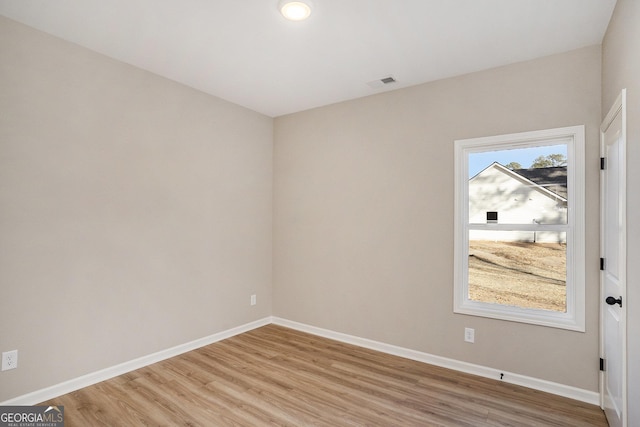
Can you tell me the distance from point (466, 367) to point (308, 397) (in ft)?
5.02

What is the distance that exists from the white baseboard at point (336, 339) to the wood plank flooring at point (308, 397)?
2.8 inches

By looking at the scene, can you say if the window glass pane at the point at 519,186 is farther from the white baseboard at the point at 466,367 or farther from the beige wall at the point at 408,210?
the white baseboard at the point at 466,367

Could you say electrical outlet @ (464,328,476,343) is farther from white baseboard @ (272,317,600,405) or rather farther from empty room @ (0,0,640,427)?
white baseboard @ (272,317,600,405)

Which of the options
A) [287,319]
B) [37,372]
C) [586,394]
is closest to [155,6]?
[37,372]

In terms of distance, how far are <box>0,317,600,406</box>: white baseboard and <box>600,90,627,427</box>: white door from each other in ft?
1.04

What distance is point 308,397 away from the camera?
8.95 feet

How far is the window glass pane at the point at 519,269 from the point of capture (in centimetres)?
290

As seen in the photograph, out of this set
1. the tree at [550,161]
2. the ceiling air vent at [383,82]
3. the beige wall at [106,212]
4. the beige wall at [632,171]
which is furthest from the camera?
the ceiling air vent at [383,82]

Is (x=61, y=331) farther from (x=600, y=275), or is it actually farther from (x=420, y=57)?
(x=600, y=275)

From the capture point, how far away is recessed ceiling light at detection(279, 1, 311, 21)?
7.30ft

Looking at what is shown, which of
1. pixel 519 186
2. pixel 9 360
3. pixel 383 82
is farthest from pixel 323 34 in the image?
pixel 9 360

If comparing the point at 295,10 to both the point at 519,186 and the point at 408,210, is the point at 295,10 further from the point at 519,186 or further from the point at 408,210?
the point at 519,186

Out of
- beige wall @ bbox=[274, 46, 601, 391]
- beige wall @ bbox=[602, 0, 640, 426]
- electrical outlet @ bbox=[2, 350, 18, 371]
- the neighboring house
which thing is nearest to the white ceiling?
beige wall @ bbox=[274, 46, 601, 391]

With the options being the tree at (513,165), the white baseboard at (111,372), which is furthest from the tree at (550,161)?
the white baseboard at (111,372)
